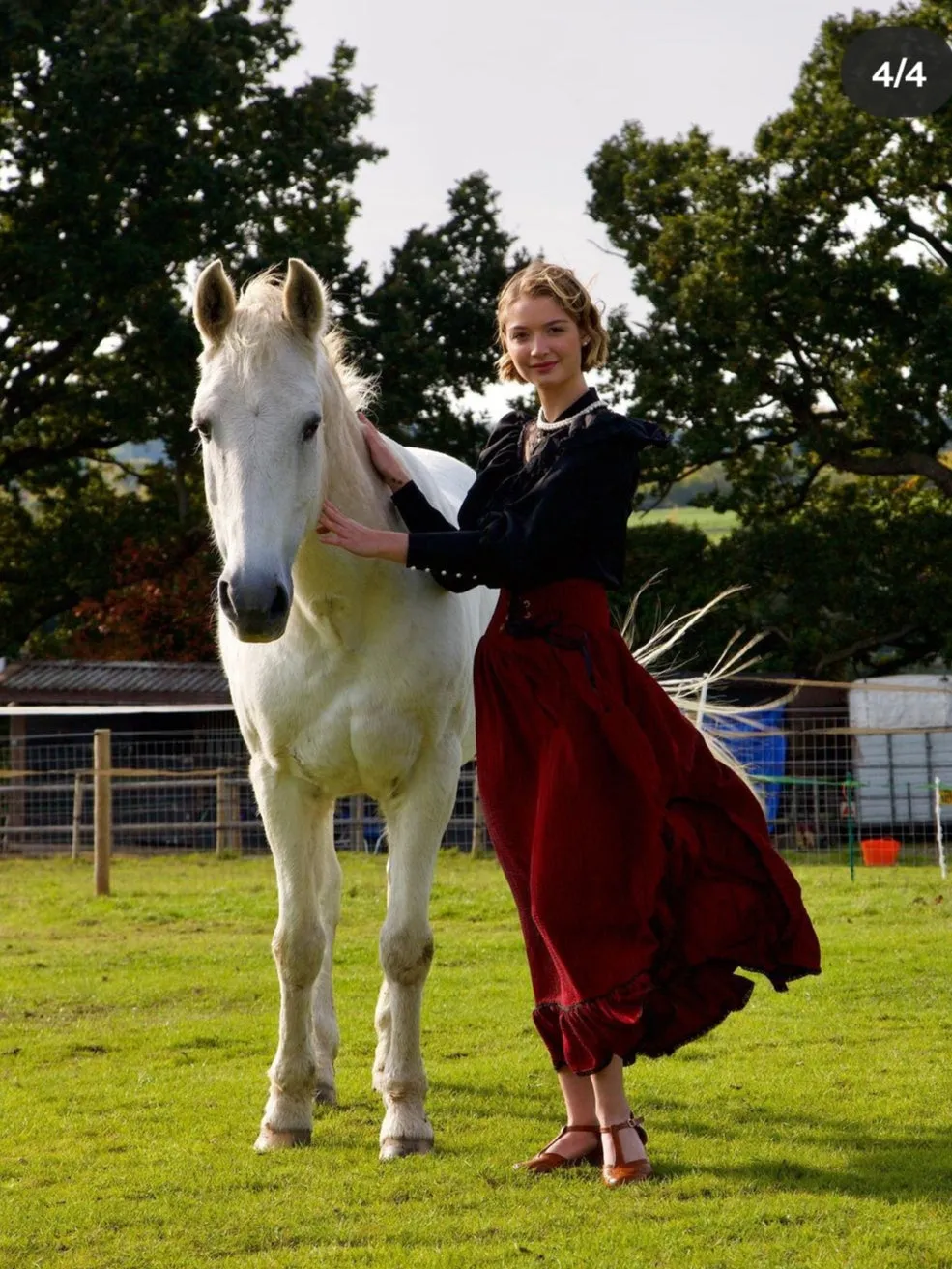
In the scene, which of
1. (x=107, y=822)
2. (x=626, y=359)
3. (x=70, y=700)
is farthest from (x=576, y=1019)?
(x=626, y=359)

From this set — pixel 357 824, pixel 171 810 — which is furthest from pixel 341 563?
pixel 171 810

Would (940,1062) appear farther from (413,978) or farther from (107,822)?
(107,822)

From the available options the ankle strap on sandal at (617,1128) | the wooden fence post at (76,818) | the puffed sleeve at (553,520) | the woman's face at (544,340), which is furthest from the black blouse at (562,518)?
the wooden fence post at (76,818)

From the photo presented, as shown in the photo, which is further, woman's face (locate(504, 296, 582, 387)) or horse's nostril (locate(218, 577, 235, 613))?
woman's face (locate(504, 296, 582, 387))

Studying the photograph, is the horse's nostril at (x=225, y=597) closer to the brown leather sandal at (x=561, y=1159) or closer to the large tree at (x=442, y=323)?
the brown leather sandal at (x=561, y=1159)

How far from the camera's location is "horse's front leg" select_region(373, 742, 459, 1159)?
4.55 metres

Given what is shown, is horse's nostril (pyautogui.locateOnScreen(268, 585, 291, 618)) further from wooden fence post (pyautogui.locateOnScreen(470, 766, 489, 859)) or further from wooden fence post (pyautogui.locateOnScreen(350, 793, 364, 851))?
wooden fence post (pyautogui.locateOnScreen(350, 793, 364, 851))

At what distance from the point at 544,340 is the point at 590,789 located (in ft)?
3.80

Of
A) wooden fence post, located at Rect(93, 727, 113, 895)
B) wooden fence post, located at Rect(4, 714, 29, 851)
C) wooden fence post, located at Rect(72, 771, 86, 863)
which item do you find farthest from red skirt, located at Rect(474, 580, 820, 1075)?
wooden fence post, located at Rect(4, 714, 29, 851)

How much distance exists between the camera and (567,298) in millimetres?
4145

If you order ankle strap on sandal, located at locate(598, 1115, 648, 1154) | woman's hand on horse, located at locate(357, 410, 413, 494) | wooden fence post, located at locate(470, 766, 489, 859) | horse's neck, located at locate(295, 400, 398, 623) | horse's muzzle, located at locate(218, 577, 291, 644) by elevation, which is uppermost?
woman's hand on horse, located at locate(357, 410, 413, 494)

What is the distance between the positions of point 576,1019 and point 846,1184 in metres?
0.77

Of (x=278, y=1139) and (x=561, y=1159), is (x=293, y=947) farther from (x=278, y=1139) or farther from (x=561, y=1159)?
(x=561, y=1159)

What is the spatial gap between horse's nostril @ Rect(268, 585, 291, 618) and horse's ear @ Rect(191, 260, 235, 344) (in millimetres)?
762
